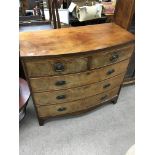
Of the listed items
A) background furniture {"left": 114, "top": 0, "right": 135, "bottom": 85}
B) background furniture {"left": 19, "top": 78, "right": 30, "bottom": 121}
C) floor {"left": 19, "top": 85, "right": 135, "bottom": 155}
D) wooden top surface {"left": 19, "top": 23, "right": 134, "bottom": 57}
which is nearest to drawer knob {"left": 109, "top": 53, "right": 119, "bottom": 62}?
wooden top surface {"left": 19, "top": 23, "right": 134, "bottom": 57}

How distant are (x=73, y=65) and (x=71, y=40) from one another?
223mm

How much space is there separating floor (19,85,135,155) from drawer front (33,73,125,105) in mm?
338

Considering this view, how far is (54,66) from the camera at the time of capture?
1.37m

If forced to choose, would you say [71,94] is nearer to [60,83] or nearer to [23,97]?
[60,83]

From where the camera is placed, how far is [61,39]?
1.51 meters

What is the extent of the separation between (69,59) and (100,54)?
26cm

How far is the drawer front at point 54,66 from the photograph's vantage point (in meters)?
1.33

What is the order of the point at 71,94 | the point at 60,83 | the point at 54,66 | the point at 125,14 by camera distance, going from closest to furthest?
1. the point at 54,66
2. the point at 60,83
3. the point at 71,94
4. the point at 125,14

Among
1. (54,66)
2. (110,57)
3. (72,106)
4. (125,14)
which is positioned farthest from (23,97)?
(125,14)

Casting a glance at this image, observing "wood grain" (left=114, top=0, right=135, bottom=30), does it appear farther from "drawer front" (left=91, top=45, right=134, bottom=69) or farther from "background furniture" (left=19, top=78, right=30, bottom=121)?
"background furniture" (left=19, top=78, right=30, bottom=121)

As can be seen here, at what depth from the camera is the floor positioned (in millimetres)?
1647
